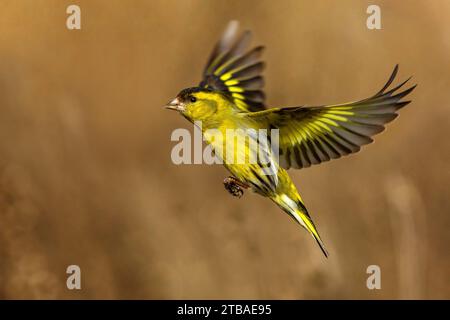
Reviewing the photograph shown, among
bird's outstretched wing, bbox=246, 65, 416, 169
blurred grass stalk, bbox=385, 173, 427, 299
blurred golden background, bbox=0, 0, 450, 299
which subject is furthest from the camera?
blurred golden background, bbox=0, 0, 450, 299

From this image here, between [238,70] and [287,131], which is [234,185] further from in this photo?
[238,70]

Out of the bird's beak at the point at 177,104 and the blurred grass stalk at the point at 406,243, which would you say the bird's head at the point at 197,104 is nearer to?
the bird's beak at the point at 177,104

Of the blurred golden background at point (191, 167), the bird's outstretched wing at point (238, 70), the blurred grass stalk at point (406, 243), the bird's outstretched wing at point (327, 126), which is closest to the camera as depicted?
the bird's outstretched wing at point (327, 126)

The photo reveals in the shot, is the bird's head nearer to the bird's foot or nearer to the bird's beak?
the bird's beak

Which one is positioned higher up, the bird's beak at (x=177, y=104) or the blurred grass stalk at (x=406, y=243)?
the bird's beak at (x=177, y=104)

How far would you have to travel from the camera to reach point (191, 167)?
11.5ft

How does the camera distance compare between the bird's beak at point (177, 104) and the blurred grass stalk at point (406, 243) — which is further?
the blurred grass stalk at point (406, 243)

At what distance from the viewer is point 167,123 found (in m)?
3.50

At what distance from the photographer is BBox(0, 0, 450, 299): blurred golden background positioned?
10.3ft

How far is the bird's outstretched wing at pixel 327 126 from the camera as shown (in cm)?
171

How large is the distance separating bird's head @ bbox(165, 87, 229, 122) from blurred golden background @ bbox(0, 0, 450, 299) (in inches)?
48.4

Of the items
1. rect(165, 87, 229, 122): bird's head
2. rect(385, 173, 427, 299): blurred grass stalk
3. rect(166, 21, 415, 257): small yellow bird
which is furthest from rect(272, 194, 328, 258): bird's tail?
rect(385, 173, 427, 299): blurred grass stalk

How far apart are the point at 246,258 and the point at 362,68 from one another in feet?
4.25

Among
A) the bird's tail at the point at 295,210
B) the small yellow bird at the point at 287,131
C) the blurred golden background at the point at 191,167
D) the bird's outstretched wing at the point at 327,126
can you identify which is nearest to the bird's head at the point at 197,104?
the small yellow bird at the point at 287,131
